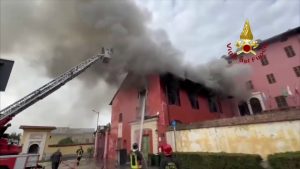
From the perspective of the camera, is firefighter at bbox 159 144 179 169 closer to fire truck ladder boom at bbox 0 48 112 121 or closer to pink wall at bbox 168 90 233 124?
fire truck ladder boom at bbox 0 48 112 121

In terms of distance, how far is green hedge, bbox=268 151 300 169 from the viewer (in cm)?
555

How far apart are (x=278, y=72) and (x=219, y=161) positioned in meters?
16.4

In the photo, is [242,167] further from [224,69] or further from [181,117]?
[224,69]

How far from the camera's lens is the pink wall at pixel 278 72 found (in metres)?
17.7

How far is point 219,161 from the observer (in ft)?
26.2

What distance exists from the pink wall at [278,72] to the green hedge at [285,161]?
1474 centimetres

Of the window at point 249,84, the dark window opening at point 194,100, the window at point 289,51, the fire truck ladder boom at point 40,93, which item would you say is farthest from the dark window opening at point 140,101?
the window at point 289,51

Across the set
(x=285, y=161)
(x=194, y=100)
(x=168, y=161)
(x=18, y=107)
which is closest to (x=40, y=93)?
(x=18, y=107)

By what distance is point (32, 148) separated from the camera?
923 inches

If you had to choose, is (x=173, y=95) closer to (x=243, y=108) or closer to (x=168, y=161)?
(x=168, y=161)

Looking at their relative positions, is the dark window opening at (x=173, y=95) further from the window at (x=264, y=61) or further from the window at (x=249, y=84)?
the window at (x=264, y=61)

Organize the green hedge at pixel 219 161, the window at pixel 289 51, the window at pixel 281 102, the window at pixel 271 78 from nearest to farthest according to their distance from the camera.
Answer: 1. the green hedge at pixel 219 161
2. the window at pixel 281 102
3. the window at pixel 289 51
4. the window at pixel 271 78

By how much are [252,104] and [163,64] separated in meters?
13.5

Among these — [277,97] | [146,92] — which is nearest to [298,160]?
[146,92]
